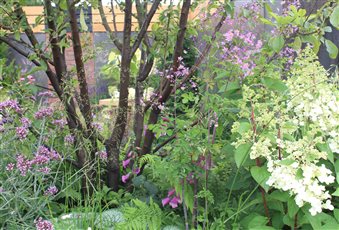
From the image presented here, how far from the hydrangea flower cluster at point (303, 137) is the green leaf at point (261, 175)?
0.04m

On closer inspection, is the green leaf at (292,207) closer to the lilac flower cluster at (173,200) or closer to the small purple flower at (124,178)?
the lilac flower cluster at (173,200)

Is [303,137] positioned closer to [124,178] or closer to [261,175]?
[261,175]

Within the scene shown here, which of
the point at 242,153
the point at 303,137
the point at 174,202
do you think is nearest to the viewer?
the point at 303,137

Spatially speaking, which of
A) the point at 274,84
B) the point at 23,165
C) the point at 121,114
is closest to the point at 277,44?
the point at 274,84

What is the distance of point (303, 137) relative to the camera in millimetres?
1648

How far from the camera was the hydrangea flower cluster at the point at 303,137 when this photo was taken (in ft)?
4.97

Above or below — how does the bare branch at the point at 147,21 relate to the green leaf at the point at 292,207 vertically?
above

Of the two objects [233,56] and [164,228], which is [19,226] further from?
[233,56]

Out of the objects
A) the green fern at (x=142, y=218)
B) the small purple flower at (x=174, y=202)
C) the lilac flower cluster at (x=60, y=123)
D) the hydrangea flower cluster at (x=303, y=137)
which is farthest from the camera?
the lilac flower cluster at (x=60, y=123)

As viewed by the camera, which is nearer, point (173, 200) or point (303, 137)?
point (303, 137)

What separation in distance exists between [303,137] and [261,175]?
20 cm

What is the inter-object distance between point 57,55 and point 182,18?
661 millimetres

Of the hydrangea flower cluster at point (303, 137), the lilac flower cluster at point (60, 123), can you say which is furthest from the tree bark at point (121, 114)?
the hydrangea flower cluster at point (303, 137)

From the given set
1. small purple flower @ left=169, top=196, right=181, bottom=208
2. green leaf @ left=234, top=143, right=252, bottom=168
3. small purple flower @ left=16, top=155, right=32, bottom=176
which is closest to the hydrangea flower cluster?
green leaf @ left=234, top=143, right=252, bottom=168
